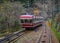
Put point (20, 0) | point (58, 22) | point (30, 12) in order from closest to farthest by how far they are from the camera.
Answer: point (58, 22), point (20, 0), point (30, 12)

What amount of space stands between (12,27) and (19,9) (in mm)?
1547

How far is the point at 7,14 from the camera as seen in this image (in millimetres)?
10336

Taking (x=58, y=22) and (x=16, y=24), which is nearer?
(x=58, y=22)

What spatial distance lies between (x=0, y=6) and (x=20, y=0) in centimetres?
198

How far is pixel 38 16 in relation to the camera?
14328 millimetres

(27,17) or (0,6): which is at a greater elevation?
(0,6)

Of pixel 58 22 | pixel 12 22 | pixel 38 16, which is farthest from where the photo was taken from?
pixel 38 16

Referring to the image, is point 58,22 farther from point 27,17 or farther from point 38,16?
point 38,16

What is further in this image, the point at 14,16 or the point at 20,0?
the point at 20,0

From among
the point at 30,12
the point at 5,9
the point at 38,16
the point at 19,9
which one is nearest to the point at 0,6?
the point at 5,9

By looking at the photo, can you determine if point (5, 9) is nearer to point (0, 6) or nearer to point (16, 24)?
point (0, 6)

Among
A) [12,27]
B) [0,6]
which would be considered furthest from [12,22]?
[0,6]

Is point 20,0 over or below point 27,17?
over

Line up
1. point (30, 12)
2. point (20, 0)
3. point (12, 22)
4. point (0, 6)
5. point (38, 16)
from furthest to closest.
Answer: point (38, 16), point (30, 12), point (20, 0), point (12, 22), point (0, 6)
